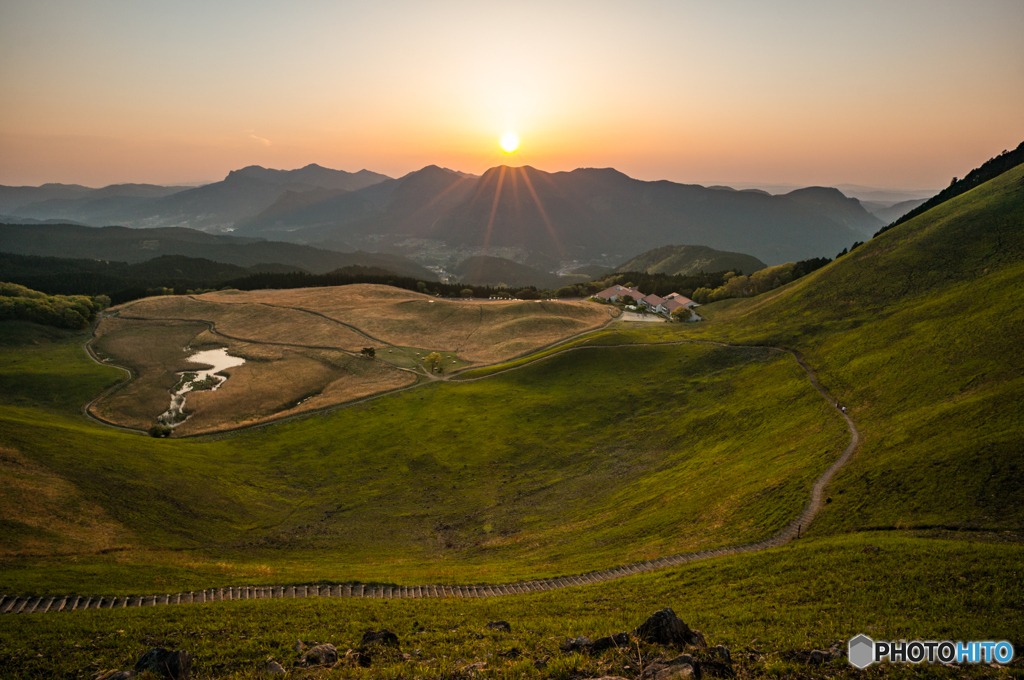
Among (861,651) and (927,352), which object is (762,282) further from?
(861,651)

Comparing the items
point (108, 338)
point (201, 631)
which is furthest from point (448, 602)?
point (108, 338)

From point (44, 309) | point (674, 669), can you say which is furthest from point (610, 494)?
point (44, 309)

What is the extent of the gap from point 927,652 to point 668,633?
8905mm

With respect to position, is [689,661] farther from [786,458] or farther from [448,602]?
[786,458]

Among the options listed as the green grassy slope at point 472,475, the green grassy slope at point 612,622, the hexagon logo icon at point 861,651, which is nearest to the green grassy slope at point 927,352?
the green grassy slope at point 472,475

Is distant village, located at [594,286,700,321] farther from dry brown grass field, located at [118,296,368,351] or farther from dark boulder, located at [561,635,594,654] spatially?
dark boulder, located at [561,635,594,654]

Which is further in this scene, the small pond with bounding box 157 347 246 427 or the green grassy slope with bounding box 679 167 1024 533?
the small pond with bounding box 157 347 246 427

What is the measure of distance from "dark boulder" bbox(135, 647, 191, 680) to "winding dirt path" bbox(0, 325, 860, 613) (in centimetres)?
1101

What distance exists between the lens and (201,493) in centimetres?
4834

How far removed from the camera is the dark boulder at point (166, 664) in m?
15.9

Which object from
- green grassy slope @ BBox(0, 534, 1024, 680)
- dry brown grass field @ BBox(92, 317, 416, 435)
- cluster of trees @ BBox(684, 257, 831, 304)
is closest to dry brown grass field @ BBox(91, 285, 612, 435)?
dry brown grass field @ BBox(92, 317, 416, 435)

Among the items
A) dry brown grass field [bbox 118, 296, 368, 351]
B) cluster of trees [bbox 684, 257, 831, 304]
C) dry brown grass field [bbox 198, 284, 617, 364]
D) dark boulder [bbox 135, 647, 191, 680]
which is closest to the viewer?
dark boulder [bbox 135, 647, 191, 680]

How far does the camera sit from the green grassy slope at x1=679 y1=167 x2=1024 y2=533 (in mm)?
30094

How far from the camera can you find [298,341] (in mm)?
121500
